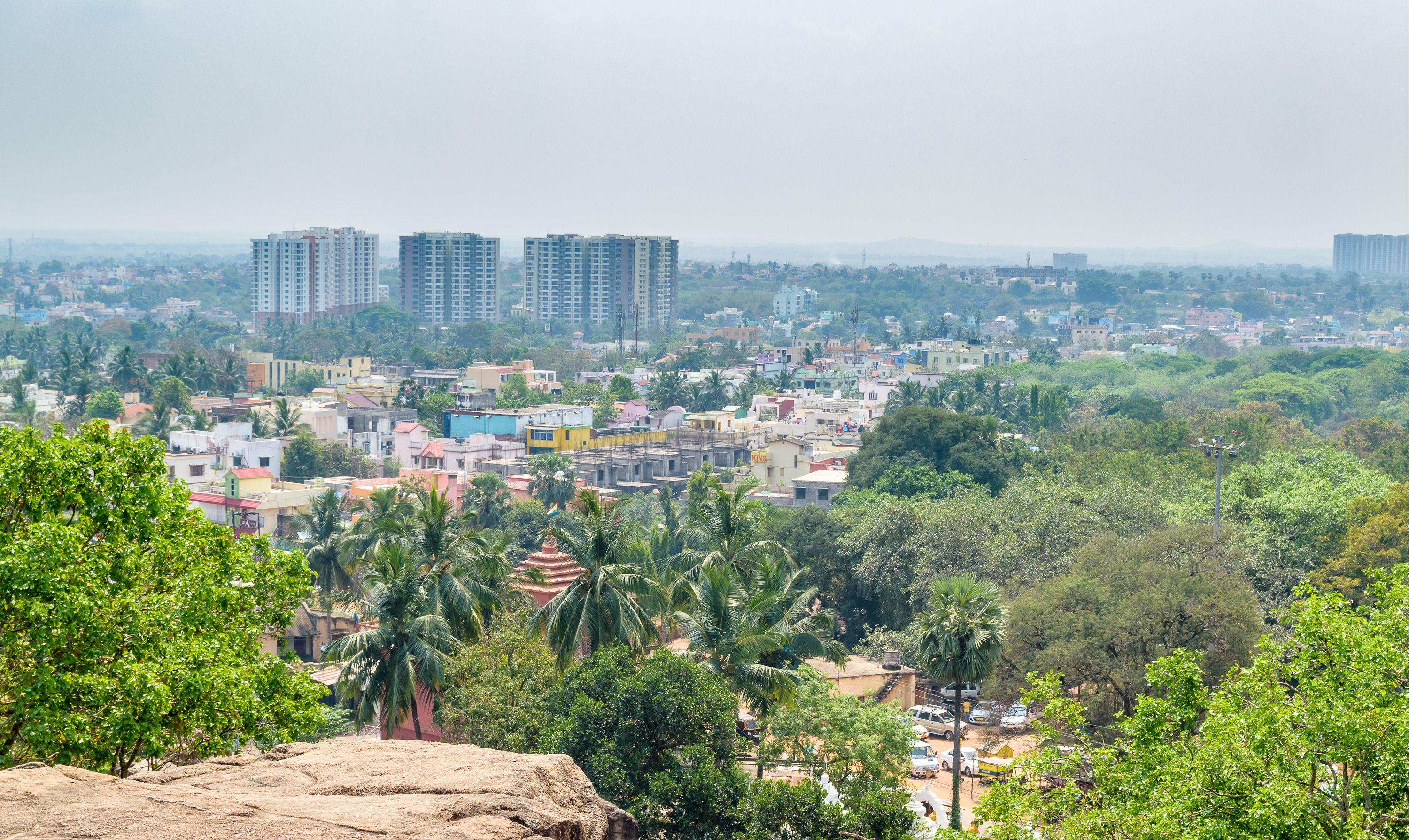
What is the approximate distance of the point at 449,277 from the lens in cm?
16150

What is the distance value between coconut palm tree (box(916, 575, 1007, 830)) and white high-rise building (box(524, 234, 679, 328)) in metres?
140

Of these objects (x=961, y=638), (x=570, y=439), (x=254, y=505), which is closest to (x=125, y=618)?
(x=961, y=638)

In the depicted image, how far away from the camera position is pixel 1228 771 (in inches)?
395

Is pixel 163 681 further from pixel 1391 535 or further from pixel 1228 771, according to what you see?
pixel 1391 535

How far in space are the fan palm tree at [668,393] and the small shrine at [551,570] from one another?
5054 centimetres

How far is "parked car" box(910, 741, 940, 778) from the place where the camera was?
21.2 meters

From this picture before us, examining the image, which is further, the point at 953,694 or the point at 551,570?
the point at 953,694

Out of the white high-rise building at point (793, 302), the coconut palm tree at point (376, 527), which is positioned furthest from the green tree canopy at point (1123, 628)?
the white high-rise building at point (793, 302)

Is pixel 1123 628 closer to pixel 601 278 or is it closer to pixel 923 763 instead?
pixel 923 763

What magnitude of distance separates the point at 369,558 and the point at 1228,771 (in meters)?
12.3

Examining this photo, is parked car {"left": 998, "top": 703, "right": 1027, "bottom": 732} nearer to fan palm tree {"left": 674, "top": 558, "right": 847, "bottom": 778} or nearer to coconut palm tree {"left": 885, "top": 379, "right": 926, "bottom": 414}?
fan palm tree {"left": 674, "top": 558, "right": 847, "bottom": 778}

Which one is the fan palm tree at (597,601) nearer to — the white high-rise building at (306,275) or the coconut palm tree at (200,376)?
the coconut palm tree at (200,376)

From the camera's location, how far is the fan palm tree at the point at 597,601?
1630 cm

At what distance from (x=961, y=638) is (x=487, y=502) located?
2484 centimetres
